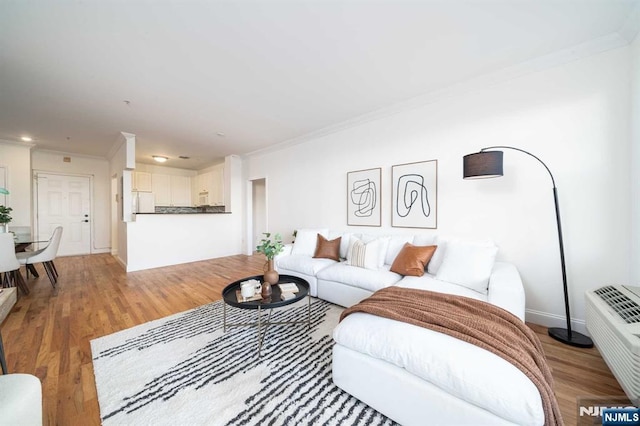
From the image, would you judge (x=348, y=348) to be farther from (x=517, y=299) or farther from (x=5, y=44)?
(x=5, y=44)

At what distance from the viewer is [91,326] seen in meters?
2.29

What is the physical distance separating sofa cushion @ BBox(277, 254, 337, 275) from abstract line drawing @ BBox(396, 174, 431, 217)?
124 cm

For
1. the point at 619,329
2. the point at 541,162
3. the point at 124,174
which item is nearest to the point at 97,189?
the point at 124,174

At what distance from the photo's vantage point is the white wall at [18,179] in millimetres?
4637

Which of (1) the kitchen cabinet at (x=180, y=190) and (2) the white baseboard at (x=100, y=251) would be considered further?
(1) the kitchen cabinet at (x=180, y=190)

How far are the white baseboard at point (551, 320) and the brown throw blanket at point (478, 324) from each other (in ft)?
4.41

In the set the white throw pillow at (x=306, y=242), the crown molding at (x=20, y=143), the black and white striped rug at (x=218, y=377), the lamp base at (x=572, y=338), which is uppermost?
the crown molding at (x=20, y=143)

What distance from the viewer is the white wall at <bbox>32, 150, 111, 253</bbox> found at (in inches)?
223

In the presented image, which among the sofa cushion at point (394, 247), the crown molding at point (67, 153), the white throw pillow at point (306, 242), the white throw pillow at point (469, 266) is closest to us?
the white throw pillow at point (469, 266)

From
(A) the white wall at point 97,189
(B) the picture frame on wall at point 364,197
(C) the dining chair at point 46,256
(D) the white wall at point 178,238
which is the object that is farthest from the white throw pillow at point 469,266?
(A) the white wall at point 97,189

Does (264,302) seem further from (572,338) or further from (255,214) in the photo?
(255,214)

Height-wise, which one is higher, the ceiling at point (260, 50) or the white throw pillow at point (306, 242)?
the ceiling at point (260, 50)

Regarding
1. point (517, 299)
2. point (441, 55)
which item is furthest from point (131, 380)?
point (441, 55)

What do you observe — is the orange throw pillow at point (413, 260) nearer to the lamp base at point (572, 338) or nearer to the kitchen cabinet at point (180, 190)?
the lamp base at point (572, 338)
